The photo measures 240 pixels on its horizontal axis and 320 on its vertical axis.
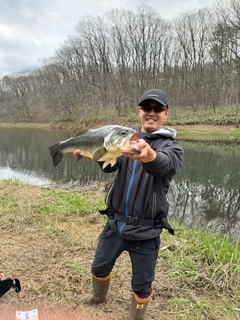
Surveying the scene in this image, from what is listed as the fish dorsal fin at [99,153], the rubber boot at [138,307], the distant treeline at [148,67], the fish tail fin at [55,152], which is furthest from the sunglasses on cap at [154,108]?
the distant treeline at [148,67]

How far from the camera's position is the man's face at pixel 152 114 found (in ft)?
6.91

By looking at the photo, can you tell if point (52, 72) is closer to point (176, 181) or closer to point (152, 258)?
point (176, 181)

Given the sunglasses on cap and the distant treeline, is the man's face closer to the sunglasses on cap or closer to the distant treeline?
the sunglasses on cap

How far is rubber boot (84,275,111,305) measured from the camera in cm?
249

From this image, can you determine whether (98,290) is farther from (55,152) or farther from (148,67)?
(148,67)

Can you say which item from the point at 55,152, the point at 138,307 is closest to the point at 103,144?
the point at 55,152

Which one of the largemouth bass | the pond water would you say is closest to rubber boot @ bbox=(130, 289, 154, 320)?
the largemouth bass

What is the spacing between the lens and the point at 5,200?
20.3 feet

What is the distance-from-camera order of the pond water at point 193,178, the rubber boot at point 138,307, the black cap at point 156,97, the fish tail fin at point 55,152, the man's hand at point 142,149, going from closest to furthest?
the man's hand at point 142,149 → the black cap at point 156,97 → the rubber boot at point 138,307 → the fish tail fin at point 55,152 → the pond water at point 193,178

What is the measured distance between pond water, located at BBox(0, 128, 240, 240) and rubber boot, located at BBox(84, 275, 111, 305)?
13.6ft

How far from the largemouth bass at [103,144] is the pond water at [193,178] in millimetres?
4841

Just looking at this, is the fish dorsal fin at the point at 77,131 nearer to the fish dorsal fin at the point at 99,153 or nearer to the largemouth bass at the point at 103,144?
the largemouth bass at the point at 103,144

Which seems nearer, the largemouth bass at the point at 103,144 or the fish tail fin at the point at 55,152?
the largemouth bass at the point at 103,144

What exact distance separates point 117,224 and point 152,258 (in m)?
0.42
